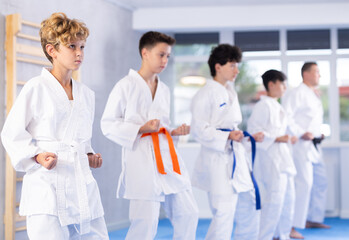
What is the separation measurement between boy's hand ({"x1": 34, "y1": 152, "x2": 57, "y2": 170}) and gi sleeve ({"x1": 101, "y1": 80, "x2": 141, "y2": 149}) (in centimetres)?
99

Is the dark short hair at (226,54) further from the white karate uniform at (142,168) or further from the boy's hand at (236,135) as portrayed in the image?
the white karate uniform at (142,168)

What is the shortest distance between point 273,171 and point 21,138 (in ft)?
8.79

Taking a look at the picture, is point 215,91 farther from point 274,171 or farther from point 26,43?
point 26,43

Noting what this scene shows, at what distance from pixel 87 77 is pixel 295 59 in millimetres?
2773

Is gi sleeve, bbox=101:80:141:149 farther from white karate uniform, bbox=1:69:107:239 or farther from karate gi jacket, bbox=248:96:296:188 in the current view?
karate gi jacket, bbox=248:96:296:188

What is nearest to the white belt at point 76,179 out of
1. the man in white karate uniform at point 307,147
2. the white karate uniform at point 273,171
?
the white karate uniform at point 273,171

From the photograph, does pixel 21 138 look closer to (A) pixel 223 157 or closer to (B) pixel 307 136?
(A) pixel 223 157

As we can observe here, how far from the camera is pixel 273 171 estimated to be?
14.6ft

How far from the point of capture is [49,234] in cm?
219

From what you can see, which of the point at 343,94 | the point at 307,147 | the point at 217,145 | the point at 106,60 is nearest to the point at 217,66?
the point at 217,145

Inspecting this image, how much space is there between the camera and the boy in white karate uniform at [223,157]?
3666 millimetres

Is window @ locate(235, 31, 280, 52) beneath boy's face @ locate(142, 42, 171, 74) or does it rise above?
above

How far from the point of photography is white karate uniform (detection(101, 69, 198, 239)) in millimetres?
3127

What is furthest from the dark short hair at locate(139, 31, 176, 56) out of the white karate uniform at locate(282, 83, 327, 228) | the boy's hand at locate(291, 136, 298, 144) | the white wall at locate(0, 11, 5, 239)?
the white karate uniform at locate(282, 83, 327, 228)
